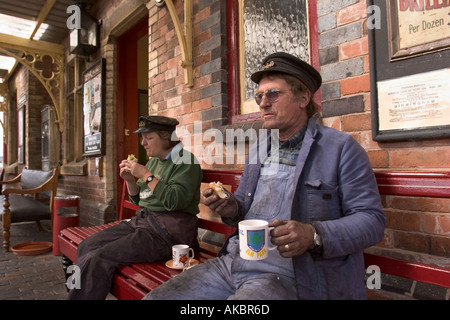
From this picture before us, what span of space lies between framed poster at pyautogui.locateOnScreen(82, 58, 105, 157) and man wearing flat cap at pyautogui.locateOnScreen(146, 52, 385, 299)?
370 cm

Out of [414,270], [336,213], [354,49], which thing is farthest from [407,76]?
[414,270]

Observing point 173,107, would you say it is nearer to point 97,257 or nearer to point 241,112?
point 241,112

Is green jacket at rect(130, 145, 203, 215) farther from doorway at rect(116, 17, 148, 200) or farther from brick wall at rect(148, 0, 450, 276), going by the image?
doorway at rect(116, 17, 148, 200)

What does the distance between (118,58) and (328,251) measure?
14.8 feet

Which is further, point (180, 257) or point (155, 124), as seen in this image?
point (155, 124)

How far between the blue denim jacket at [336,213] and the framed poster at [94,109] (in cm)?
399

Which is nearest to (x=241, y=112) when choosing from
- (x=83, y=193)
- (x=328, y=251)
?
(x=328, y=251)

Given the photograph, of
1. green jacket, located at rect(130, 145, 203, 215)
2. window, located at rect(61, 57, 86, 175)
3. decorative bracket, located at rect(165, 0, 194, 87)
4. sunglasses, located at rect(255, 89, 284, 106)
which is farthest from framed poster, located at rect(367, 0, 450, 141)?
window, located at rect(61, 57, 86, 175)

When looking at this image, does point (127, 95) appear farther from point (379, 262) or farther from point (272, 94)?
point (379, 262)

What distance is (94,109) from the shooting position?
193 inches

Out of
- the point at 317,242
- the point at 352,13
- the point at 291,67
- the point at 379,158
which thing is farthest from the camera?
the point at 352,13

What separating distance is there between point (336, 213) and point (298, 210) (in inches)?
6.0

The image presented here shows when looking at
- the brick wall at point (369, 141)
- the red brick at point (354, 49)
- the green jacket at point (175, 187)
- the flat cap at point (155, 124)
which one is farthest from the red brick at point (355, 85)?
the flat cap at point (155, 124)

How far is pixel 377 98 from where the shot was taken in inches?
65.3
